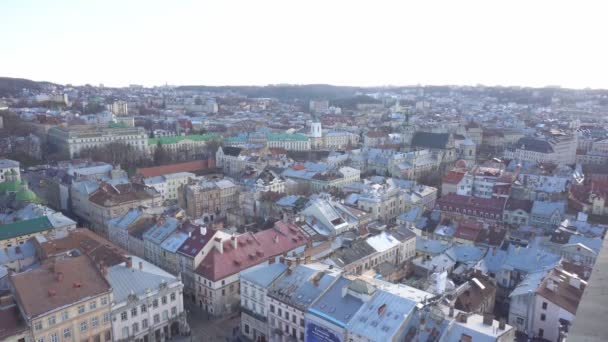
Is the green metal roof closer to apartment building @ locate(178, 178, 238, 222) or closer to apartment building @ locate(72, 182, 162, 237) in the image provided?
apartment building @ locate(72, 182, 162, 237)

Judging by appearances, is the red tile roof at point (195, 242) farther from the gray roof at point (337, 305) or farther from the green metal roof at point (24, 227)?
the green metal roof at point (24, 227)

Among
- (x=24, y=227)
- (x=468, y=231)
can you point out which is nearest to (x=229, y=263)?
(x=24, y=227)

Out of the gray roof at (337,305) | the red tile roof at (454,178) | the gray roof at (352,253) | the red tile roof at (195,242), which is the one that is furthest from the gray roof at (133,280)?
the red tile roof at (454,178)

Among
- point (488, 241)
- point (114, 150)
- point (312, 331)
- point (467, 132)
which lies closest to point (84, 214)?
point (114, 150)

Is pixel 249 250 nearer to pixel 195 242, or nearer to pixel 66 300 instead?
pixel 195 242

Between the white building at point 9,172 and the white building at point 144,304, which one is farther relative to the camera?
the white building at point 9,172

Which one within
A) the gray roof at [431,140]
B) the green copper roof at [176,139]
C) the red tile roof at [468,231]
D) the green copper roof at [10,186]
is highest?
the gray roof at [431,140]

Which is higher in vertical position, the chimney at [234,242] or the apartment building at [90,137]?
the apartment building at [90,137]
